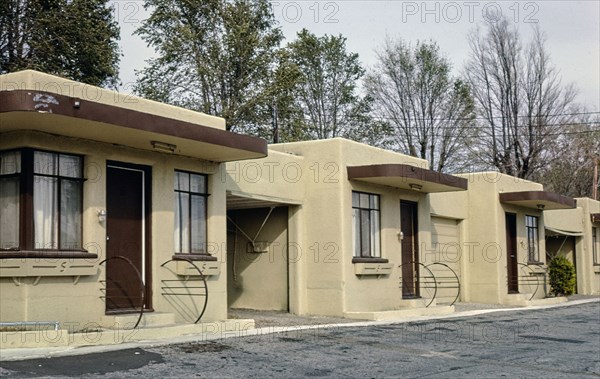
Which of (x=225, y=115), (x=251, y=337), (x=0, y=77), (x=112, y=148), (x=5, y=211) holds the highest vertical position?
(x=225, y=115)

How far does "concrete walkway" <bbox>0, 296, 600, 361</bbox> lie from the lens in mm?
10578

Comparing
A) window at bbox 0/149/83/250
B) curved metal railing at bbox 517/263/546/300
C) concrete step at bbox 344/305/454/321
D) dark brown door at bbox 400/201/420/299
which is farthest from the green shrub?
window at bbox 0/149/83/250

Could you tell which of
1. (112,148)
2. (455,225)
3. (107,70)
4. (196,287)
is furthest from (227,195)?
(107,70)

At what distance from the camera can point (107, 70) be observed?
89.5 feet

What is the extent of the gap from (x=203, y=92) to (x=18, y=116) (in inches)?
837

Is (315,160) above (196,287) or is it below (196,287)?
above

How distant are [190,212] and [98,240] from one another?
2.42m

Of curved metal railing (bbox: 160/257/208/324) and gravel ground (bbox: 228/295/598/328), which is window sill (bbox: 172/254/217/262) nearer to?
curved metal railing (bbox: 160/257/208/324)

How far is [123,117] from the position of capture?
12.0 metres

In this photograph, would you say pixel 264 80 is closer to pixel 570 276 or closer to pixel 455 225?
pixel 455 225

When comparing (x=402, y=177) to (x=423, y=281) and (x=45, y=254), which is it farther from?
(x=45, y=254)

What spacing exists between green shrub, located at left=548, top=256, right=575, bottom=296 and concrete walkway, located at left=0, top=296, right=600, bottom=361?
3.11 m

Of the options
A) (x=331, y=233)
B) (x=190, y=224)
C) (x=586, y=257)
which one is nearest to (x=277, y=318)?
(x=331, y=233)

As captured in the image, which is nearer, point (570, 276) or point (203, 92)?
point (570, 276)
